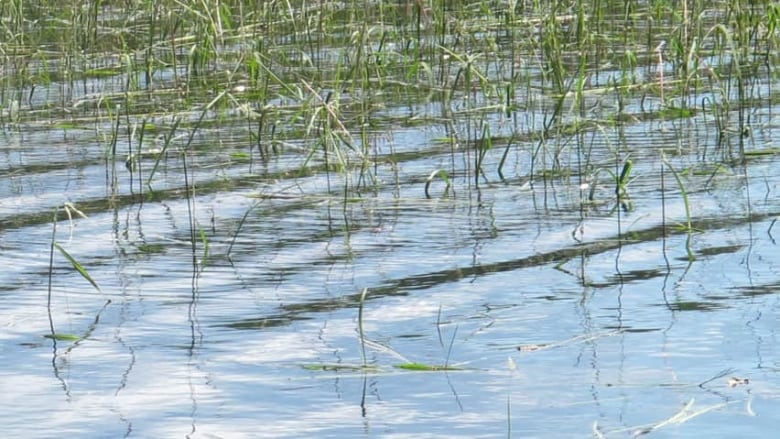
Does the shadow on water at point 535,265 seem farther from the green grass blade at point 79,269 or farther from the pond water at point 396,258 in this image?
the green grass blade at point 79,269

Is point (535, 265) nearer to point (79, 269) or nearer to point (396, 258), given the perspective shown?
point (396, 258)

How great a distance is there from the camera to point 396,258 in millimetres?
5395

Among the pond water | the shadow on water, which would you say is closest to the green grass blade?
the pond water

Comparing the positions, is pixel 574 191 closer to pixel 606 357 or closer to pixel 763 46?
pixel 606 357

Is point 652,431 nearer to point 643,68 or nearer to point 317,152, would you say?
point 317,152

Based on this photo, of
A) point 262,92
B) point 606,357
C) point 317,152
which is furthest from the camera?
point 262,92

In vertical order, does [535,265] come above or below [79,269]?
below

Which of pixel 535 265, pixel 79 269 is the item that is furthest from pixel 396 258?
pixel 79 269

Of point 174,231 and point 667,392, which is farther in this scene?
point 174,231

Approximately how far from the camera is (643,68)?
352 inches

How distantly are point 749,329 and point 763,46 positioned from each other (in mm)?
4972

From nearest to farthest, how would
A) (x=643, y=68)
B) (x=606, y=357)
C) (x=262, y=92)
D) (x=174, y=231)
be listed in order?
(x=606, y=357), (x=174, y=231), (x=262, y=92), (x=643, y=68)

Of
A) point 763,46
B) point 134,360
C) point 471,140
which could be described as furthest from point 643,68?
point 134,360

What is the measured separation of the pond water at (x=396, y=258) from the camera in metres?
3.94
